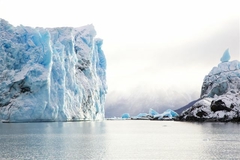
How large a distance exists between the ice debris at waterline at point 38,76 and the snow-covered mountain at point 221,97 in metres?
24.5

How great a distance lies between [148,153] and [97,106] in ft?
210

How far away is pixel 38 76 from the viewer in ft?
198

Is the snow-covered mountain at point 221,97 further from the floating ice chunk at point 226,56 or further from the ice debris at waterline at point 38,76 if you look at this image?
the ice debris at waterline at point 38,76

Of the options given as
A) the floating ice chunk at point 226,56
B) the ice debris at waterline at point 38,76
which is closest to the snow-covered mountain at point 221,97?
the floating ice chunk at point 226,56

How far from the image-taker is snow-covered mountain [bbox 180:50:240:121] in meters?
70.6

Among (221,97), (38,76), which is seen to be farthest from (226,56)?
(38,76)

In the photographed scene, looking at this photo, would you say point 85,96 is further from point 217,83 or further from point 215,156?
point 215,156

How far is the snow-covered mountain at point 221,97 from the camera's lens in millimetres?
70562

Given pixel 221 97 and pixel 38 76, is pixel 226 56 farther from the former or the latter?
pixel 38 76

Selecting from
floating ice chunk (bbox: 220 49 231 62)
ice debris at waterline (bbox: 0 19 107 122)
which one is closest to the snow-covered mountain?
floating ice chunk (bbox: 220 49 231 62)

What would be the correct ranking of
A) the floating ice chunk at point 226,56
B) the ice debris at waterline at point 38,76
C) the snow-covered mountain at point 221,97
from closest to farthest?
1. the ice debris at waterline at point 38,76
2. the snow-covered mountain at point 221,97
3. the floating ice chunk at point 226,56

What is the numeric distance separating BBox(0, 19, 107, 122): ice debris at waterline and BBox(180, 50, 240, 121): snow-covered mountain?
24.5 meters

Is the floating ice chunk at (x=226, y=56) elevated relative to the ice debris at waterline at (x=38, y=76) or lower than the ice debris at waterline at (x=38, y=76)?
elevated

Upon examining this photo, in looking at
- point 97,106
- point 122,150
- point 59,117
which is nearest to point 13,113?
point 59,117
